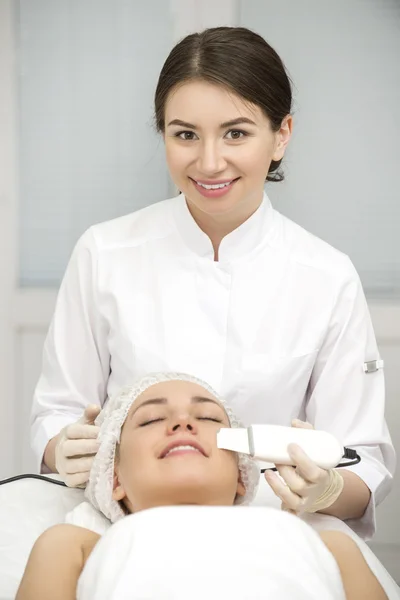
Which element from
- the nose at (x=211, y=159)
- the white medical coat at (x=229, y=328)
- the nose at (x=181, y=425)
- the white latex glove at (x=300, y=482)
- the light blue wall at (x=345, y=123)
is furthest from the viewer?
the light blue wall at (x=345, y=123)

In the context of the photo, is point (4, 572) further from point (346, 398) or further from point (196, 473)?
point (346, 398)

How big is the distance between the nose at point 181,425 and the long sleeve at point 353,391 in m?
0.45

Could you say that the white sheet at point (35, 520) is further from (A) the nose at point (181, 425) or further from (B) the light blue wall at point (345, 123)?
(B) the light blue wall at point (345, 123)

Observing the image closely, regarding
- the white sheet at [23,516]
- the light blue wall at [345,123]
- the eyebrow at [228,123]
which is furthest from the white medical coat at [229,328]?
the light blue wall at [345,123]

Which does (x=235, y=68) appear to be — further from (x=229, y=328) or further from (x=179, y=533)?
Result: (x=179, y=533)

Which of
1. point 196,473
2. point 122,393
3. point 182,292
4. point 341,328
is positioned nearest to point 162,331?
point 182,292

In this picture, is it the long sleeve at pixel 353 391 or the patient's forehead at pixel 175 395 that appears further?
the long sleeve at pixel 353 391

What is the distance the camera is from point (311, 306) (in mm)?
1956

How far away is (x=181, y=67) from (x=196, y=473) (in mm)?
872

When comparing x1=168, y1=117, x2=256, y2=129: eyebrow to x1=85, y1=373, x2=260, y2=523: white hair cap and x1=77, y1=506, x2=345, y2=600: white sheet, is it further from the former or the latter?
x1=77, y1=506, x2=345, y2=600: white sheet

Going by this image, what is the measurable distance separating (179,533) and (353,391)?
729 millimetres

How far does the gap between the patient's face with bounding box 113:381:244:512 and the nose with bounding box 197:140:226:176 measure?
445mm

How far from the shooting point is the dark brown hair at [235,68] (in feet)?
5.98

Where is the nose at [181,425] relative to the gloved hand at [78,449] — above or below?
above
